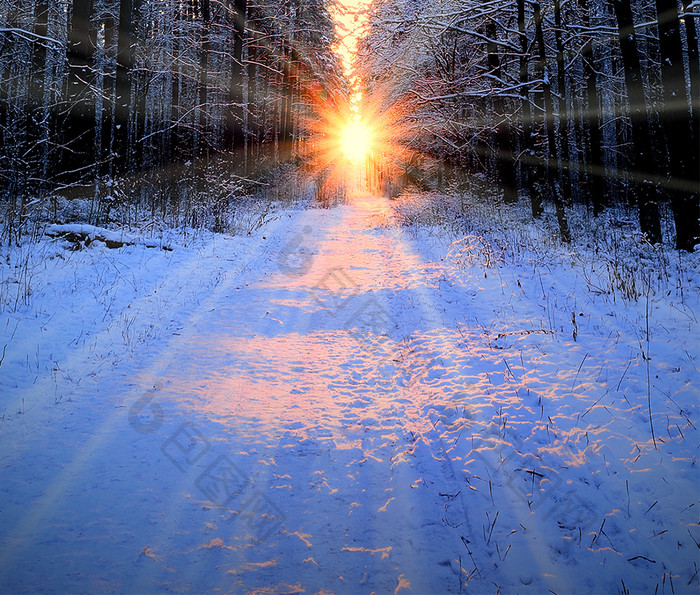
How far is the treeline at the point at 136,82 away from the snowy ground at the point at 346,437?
4998mm

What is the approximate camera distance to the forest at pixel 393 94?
8.47 metres

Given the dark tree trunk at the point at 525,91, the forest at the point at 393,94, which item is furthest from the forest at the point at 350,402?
the dark tree trunk at the point at 525,91

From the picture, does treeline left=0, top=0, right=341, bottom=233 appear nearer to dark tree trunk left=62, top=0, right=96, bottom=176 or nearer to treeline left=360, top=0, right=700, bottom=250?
dark tree trunk left=62, top=0, right=96, bottom=176

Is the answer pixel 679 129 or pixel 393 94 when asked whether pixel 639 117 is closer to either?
pixel 679 129

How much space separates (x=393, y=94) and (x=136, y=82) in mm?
13644

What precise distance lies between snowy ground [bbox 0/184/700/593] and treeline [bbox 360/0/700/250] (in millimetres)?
4383

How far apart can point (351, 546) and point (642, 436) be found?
7.71 feet

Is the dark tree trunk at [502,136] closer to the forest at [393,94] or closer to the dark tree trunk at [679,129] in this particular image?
the forest at [393,94]

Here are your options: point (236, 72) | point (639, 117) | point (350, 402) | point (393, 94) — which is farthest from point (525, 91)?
point (236, 72)

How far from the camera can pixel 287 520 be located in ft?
7.41

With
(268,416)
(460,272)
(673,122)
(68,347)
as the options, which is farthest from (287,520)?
(673,122)

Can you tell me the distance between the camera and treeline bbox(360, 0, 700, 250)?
805 centimetres

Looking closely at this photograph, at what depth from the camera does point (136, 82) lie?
20641mm

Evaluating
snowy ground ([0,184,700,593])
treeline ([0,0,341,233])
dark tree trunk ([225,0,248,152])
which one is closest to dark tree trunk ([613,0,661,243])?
snowy ground ([0,184,700,593])
